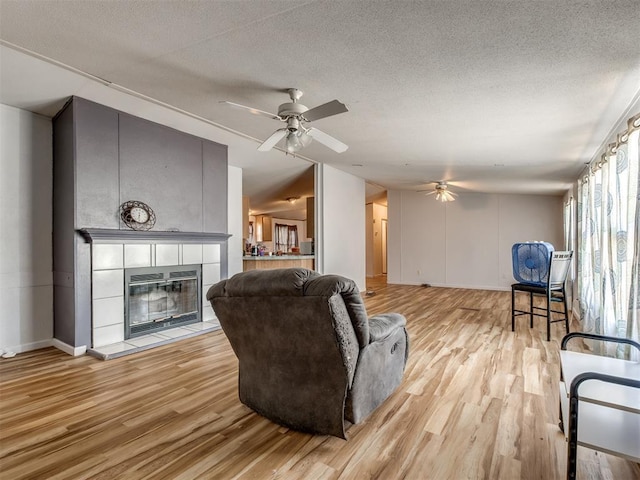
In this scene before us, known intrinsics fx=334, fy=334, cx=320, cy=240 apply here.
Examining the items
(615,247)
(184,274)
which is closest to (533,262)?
(615,247)

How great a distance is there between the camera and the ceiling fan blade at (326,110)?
2.69 m

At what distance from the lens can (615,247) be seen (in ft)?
9.66

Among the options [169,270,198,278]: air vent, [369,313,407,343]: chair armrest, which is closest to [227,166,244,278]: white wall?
[169,270,198,278]: air vent

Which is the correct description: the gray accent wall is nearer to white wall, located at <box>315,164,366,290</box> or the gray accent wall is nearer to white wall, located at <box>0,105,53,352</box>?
white wall, located at <box>0,105,53,352</box>

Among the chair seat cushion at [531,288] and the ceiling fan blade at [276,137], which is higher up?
the ceiling fan blade at [276,137]

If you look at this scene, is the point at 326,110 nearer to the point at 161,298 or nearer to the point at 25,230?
the point at 161,298

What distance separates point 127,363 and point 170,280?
49.3 inches

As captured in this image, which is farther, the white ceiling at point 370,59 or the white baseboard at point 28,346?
the white baseboard at point 28,346

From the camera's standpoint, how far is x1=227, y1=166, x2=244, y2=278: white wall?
5.74 metres

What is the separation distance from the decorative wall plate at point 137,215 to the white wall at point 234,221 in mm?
1870

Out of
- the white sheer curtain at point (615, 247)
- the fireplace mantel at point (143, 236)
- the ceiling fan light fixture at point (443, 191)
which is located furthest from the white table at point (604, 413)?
the ceiling fan light fixture at point (443, 191)

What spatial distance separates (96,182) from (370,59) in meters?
2.94

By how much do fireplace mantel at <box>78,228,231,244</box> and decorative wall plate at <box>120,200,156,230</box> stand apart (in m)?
0.10

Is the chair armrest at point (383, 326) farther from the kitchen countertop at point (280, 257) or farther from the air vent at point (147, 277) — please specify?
the kitchen countertop at point (280, 257)
